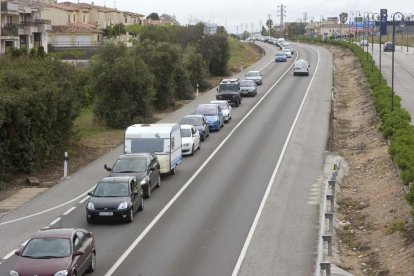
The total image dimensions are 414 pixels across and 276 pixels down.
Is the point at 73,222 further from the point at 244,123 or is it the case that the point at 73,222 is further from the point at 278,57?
the point at 278,57

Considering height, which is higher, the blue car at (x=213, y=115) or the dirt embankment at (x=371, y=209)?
the blue car at (x=213, y=115)

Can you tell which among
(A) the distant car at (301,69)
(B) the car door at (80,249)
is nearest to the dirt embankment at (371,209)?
(B) the car door at (80,249)

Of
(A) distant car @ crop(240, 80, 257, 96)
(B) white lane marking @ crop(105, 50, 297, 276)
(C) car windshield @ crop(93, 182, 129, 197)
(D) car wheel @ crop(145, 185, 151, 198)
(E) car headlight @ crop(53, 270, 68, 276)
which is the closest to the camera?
(E) car headlight @ crop(53, 270, 68, 276)

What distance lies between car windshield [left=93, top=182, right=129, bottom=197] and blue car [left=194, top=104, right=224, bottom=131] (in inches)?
800

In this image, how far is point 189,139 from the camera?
36.6 metres

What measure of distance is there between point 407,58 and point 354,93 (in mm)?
44729

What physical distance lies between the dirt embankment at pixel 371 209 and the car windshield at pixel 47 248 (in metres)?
7.24

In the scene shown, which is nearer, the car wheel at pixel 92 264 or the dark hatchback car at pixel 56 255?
the dark hatchback car at pixel 56 255

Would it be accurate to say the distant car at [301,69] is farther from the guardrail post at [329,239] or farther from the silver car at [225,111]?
the guardrail post at [329,239]

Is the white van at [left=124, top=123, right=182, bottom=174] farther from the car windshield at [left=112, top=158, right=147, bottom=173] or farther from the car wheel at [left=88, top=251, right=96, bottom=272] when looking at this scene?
the car wheel at [left=88, top=251, right=96, bottom=272]

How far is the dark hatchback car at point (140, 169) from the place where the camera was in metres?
27.0

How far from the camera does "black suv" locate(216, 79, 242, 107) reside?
186ft

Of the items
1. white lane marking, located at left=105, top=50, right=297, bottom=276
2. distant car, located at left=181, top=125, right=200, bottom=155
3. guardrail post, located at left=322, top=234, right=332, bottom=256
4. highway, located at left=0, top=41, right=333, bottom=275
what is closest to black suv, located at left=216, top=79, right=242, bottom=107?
white lane marking, located at left=105, top=50, right=297, bottom=276

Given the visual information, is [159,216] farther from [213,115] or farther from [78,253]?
[213,115]
